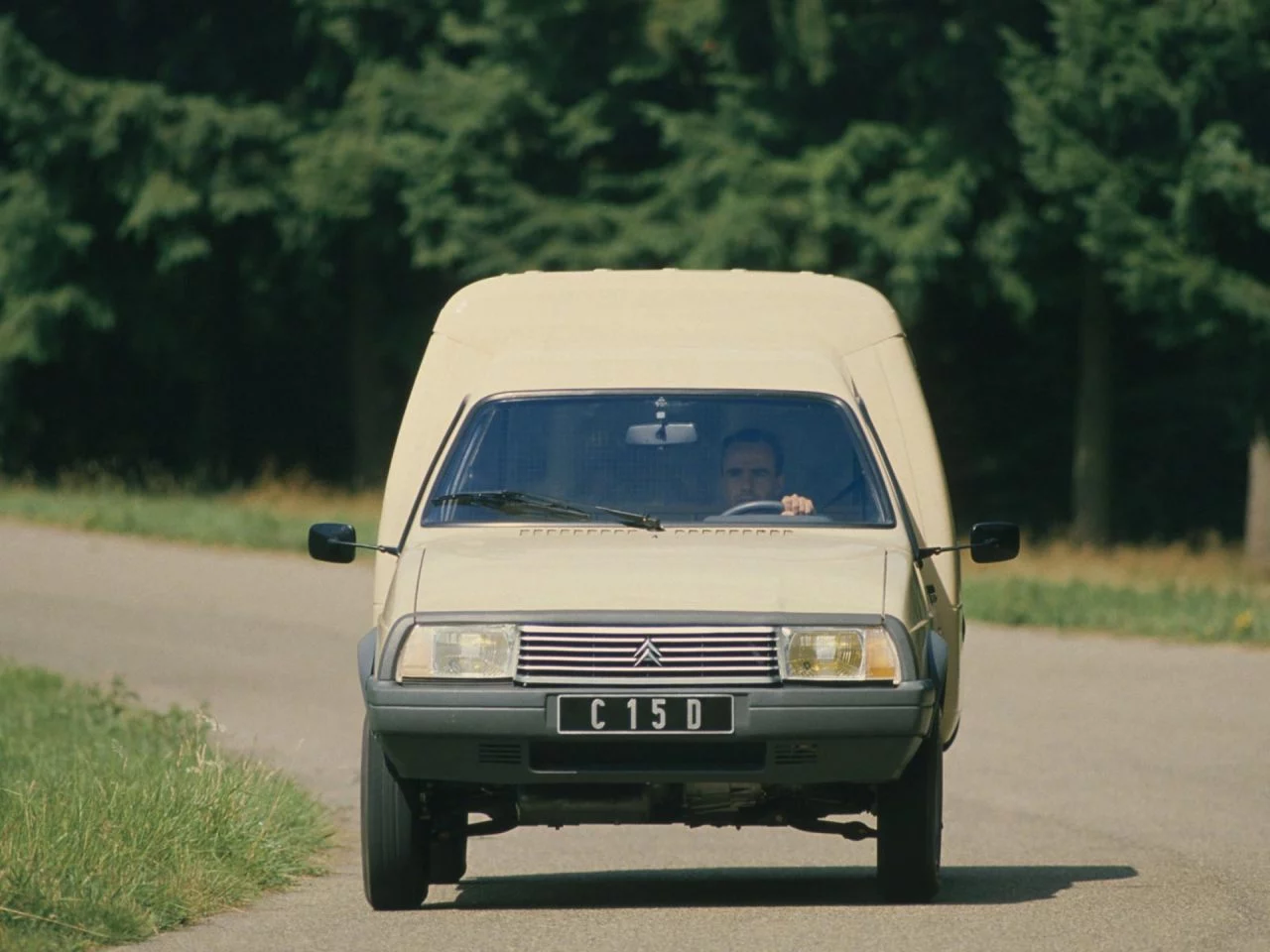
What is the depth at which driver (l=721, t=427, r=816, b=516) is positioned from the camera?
27.8 ft

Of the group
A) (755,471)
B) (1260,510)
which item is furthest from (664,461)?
(1260,510)

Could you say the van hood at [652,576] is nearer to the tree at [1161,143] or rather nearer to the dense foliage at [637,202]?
the tree at [1161,143]

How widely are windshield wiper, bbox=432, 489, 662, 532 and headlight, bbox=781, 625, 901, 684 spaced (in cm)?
92

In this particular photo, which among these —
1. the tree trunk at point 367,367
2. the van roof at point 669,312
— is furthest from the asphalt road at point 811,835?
the tree trunk at point 367,367

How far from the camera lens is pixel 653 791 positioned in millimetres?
7645

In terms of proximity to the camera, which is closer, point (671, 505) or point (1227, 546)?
point (671, 505)

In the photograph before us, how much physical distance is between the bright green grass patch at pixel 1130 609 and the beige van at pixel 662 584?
10.4 m

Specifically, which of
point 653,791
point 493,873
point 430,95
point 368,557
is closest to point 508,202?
point 430,95

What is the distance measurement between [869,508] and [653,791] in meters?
1.37

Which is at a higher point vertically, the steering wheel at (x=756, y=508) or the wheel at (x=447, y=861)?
the steering wheel at (x=756, y=508)

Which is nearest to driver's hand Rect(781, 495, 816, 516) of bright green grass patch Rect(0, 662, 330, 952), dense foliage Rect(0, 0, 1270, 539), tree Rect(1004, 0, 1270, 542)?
bright green grass patch Rect(0, 662, 330, 952)

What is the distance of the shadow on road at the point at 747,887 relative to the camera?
835 cm

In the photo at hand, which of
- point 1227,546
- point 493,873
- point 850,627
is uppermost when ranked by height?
point 850,627

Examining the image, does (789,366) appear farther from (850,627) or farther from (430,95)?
(430,95)
